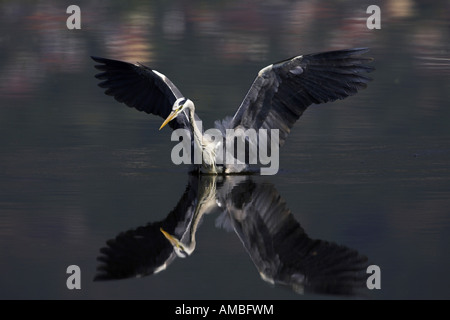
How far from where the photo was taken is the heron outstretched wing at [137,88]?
10.7m

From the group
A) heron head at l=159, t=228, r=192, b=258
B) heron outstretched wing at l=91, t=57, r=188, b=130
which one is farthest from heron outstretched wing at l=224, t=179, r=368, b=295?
heron outstretched wing at l=91, t=57, r=188, b=130

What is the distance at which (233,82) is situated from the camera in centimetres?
1457

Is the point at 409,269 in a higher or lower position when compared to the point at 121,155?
lower

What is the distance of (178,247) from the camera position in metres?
7.30

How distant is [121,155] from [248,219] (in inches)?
112

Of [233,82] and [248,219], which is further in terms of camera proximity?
[233,82]

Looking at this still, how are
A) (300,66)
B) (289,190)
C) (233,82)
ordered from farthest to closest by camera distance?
(233,82)
(300,66)
(289,190)

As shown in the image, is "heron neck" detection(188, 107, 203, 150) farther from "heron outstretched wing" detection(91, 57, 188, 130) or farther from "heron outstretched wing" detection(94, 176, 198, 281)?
"heron outstretched wing" detection(94, 176, 198, 281)

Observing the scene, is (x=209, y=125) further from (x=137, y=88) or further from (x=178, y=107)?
(x=178, y=107)

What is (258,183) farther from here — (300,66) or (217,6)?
(217,6)

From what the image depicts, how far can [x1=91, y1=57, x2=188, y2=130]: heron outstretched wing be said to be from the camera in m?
10.7

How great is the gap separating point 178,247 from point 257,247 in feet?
1.90

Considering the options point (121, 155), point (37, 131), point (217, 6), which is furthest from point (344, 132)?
point (217, 6)

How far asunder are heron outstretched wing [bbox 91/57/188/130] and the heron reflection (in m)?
2.03
